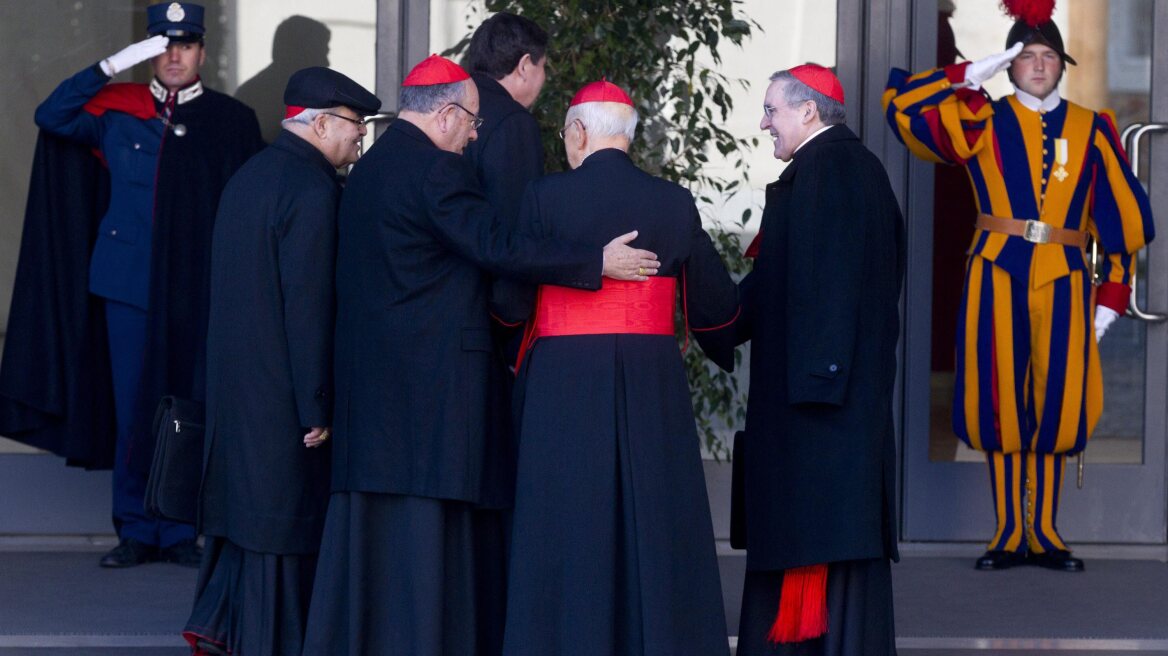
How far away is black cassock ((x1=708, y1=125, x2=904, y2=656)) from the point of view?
3.98 m

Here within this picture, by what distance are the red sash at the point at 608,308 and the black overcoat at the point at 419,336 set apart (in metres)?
0.19

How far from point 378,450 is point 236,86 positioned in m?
2.57

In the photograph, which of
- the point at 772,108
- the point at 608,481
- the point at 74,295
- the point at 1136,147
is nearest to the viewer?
the point at 608,481

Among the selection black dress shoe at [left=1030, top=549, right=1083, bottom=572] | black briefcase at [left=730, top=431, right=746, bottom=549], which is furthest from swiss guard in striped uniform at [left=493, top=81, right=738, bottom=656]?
black dress shoe at [left=1030, top=549, right=1083, bottom=572]

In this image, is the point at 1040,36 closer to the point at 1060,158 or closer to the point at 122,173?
the point at 1060,158

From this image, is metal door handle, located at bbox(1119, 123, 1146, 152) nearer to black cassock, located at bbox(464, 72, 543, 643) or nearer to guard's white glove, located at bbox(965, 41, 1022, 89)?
guard's white glove, located at bbox(965, 41, 1022, 89)

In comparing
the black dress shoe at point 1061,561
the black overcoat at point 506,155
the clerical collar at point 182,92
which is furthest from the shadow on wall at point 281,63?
the black dress shoe at point 1061,561

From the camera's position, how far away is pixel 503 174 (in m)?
4.37

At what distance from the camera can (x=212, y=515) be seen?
14.2ft

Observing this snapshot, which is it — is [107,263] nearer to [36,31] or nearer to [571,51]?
[36,31]

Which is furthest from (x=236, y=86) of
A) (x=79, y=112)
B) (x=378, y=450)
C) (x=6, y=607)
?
(x=378, y=450)

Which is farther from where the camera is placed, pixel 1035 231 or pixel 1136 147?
pixel 1136 147

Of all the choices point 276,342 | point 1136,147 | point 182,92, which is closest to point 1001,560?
point 1136,147

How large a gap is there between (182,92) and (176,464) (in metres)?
1.74
